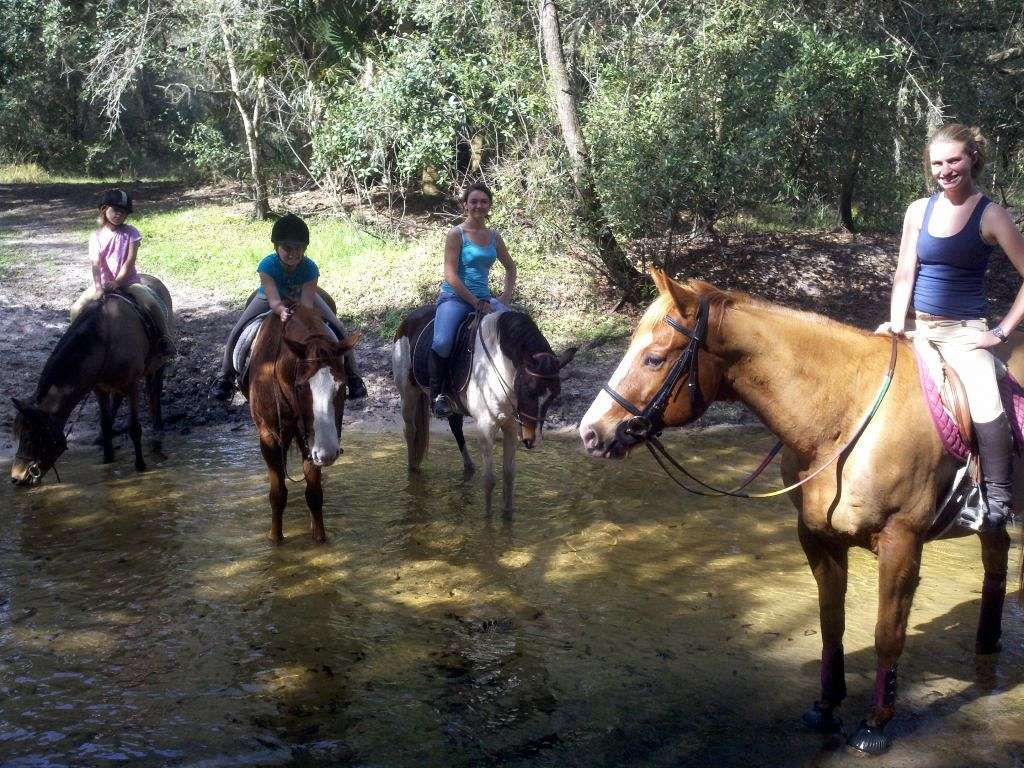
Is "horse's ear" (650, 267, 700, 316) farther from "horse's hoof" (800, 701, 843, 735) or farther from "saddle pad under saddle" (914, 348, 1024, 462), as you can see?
"horse's hoof" (800, 701, 843, 735)

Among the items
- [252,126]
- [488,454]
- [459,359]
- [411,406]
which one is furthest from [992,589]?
[252,126]

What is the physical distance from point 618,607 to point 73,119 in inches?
1145

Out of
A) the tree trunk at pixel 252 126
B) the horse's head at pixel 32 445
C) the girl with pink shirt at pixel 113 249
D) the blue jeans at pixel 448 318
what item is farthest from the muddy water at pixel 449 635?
the tree trunk at pixel 252 126

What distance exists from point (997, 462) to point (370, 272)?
11.9m

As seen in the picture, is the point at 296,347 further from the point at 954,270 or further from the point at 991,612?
the point at 991,612

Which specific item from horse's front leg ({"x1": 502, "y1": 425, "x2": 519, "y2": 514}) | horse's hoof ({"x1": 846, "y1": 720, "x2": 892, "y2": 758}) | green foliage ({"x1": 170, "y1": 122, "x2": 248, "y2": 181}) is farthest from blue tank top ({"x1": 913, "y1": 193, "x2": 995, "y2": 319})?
green foliage ({"x1": 170, "y1": 122, "x2": 248, "y2": 181})

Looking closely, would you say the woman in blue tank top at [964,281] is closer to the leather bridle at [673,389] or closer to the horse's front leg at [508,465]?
the leather bridle at [673,389]

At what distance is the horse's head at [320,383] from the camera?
6387mm

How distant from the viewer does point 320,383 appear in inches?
255

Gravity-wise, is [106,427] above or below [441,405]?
below

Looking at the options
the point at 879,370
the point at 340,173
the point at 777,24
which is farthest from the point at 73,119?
the point at 879,370

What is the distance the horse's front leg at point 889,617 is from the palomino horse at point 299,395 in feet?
12.6

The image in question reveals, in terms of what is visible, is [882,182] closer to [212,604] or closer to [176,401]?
[176,401]

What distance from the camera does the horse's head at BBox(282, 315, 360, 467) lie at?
21.0ft
